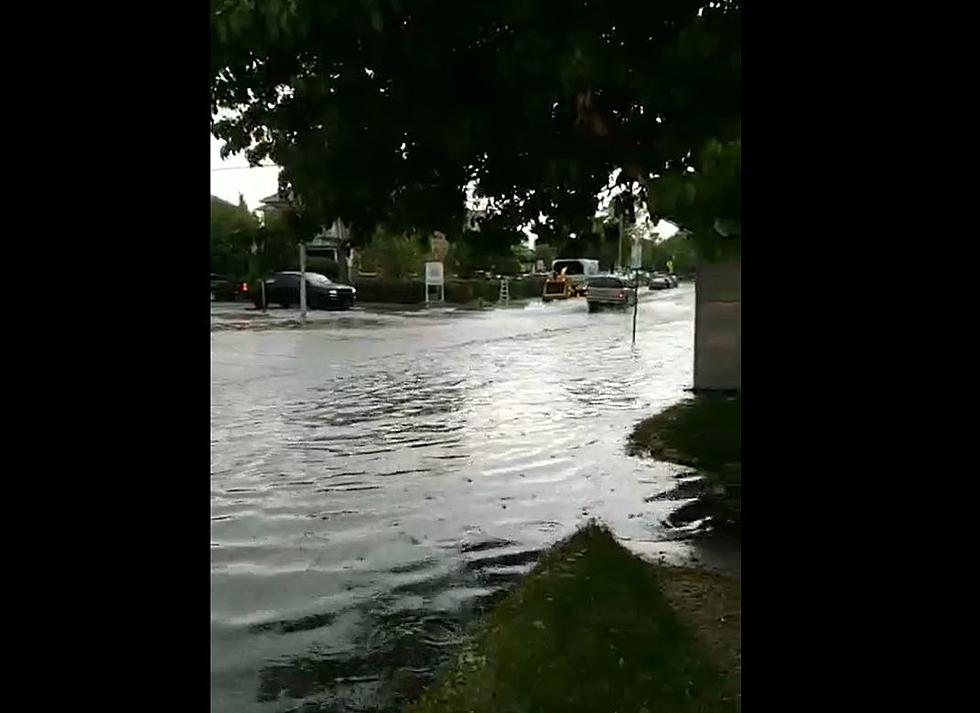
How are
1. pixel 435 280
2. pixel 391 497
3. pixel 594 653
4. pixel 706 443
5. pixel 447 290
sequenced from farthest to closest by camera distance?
1. pixel 447 290
2. pixel 435 280
3. pixel 706 443
4. pixel 391 497
5. pixel 594 653

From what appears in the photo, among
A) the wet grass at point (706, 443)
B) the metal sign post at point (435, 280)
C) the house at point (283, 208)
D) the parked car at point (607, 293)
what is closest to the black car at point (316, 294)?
the metal sign post at point (435, 280)

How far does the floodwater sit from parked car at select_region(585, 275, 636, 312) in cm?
521

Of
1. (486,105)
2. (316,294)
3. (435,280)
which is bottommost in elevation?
(316,294)

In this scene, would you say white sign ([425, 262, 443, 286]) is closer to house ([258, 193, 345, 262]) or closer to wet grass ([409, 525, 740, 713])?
house ([258, 193, 345, 262])

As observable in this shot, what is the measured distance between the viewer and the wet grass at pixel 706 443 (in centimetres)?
637

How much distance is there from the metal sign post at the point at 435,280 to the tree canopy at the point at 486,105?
1348cm

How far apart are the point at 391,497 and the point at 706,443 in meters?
2.89

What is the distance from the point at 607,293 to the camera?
2189 cm

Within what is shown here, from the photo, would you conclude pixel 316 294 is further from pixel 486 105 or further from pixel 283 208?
pixel 486 105

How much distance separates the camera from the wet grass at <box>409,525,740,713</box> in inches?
126

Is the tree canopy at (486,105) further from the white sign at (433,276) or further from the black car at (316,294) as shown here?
the black car at (316,294)

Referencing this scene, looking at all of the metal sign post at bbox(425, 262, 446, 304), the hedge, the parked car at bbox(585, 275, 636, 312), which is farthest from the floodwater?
the hedge

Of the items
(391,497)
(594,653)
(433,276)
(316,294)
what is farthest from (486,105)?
(316,294)
